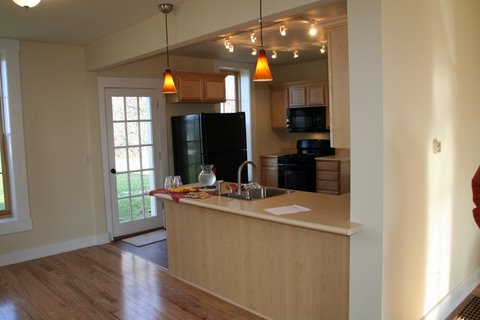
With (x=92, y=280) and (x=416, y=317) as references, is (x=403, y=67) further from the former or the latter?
(x=92, y=280)

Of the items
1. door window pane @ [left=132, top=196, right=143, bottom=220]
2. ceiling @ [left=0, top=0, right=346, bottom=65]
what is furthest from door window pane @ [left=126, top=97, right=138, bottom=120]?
door window pane @ [left=132, top=196, right=143, bottom=220]

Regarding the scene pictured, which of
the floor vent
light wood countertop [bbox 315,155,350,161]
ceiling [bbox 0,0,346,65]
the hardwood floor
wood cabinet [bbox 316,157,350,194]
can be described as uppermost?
ceiling [bbox 0,0,346,65]

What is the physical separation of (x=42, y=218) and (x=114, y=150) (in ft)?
3.86

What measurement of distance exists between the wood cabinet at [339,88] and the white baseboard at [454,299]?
4.49 ft

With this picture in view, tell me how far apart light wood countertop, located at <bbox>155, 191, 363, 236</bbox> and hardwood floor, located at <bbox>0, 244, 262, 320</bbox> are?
813 mm

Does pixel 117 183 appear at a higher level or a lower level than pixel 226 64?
lower

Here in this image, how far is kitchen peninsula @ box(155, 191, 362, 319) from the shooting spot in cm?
247

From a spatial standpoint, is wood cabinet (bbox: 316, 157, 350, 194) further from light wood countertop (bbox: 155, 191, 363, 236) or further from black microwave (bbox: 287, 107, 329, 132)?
light wood countertop (bbox: 155, 191, 363, 236)

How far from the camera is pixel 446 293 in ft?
9.83

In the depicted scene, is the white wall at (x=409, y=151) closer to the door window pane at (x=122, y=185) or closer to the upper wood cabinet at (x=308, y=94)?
the upper wood cabinet at (x=308, y=94)

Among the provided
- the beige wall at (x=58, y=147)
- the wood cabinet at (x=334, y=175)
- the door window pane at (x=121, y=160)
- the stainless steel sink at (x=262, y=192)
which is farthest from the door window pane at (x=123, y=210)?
the wood cabinet at (x=334, y=175)

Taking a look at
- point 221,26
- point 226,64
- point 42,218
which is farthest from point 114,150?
point 221,26

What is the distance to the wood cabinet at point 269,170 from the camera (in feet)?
21.4

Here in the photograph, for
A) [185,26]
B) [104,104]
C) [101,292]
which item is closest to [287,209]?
[185,26]
